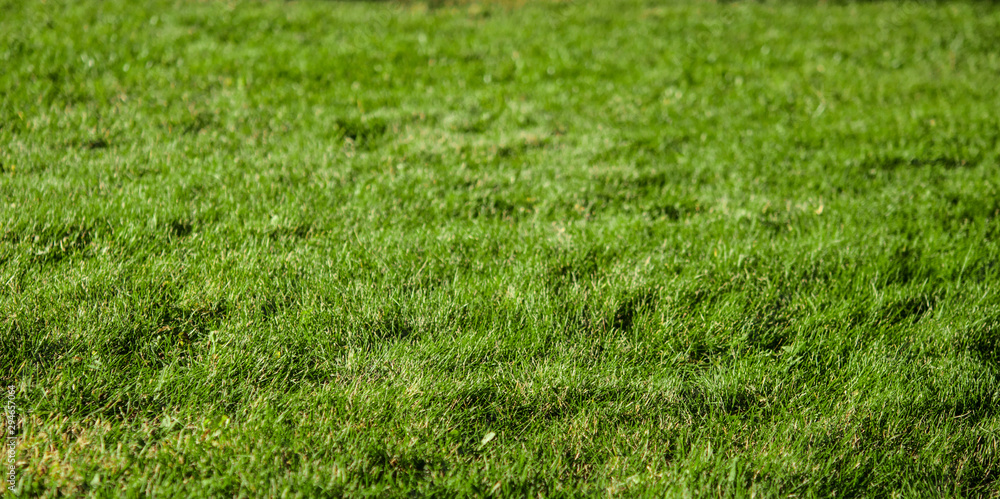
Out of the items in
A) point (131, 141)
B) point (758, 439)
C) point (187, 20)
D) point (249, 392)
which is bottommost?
point (758, 439)

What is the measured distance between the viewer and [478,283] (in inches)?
145

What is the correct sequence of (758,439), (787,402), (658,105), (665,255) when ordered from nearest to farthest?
1. (758,439)
2. (787,402)
3. (665,255)
4. (658,105)

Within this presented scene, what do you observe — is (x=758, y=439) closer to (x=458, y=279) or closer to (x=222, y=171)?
(x=458, y=279)

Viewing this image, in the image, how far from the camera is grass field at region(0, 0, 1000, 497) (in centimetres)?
262

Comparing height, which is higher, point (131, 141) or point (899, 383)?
point (131, 141)

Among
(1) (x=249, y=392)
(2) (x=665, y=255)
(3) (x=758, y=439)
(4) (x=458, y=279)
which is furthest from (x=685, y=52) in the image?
(1) (x=249, y=392)

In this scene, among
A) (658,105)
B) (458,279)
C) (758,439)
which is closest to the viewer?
(758,439)

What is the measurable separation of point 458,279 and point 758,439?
6.31ft

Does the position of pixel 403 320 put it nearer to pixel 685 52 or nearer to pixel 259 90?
pixel 259 90

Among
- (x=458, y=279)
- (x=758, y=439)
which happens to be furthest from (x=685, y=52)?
(x=758, y=439)

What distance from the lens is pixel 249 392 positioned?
2840mm

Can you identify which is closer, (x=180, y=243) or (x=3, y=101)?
(x=180, y=243)

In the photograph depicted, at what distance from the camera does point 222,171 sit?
489cm

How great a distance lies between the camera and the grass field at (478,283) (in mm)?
2615
